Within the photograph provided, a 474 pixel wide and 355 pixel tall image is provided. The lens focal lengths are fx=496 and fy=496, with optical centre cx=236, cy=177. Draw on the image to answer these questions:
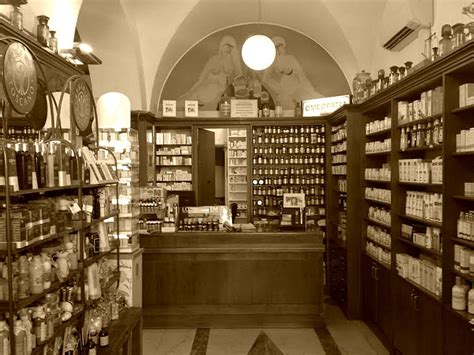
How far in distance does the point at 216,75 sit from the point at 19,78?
683cm

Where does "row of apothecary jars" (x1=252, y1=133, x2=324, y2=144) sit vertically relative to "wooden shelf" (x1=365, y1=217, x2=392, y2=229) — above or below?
above

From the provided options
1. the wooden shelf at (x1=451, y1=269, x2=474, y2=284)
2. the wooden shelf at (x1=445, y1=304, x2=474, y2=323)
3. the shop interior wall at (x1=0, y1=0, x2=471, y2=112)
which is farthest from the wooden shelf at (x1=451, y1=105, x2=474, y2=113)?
the shop interior wall at (x1=0, y1=0, x2=471, y2=112)

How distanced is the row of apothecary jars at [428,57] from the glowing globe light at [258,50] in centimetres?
133

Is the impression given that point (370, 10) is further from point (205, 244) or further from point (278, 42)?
point (205, 244)

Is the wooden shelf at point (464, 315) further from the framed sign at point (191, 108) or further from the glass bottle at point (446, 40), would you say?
the framed sign at point (191, 108)

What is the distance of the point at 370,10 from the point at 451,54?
159 inches

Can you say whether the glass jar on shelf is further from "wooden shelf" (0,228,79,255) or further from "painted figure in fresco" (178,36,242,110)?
"wooden shelf" (0,228,79,255)

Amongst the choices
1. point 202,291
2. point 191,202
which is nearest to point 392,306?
point 202,291

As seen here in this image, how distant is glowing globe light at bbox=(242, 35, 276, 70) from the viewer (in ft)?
22.9

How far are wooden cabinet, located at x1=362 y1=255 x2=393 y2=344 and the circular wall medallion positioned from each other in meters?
4.24

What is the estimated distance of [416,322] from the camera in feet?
15.5

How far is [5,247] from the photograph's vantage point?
8.46ft

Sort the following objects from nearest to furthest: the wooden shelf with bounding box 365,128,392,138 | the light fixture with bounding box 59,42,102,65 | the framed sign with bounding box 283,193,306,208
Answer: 1. the light fixture with bounding box 59,42,102,65
2. the wooden shelf with bounding box 365,128,392,138
3. the framed sign with bounding box 283,193,306,208

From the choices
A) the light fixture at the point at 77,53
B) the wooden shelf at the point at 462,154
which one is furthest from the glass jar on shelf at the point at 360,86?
the light fixture at the point at 77,53
